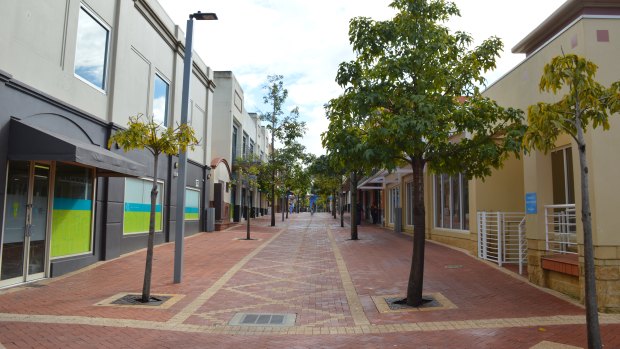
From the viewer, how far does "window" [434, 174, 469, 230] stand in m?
14.9

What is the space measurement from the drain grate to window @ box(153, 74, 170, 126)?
1017 centimetres

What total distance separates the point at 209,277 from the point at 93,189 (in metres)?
3.87

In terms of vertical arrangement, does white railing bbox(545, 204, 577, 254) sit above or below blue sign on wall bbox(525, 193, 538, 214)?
below

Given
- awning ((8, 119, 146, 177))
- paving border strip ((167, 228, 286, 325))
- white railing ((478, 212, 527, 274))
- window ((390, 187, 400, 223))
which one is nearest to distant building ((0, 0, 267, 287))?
awning ((8, 119, 146, 177))

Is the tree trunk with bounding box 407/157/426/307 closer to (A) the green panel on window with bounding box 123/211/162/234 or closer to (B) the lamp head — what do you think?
(B) the lamp head

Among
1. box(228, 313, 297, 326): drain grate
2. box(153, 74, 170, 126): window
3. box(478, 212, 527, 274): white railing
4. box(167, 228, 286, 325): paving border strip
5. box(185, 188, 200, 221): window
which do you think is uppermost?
box(153, 74, 170, 126): window

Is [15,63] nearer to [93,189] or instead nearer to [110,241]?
[93,189]

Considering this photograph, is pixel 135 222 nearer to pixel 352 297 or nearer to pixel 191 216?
pixel 191 216

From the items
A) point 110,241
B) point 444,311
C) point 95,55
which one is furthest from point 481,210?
point 95,55

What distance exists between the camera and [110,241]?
1206cm

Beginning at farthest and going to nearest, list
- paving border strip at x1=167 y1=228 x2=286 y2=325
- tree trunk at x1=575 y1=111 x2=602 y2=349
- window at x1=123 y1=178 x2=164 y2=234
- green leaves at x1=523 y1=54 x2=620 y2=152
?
1. window at x1=123 y1=178 x2=164 y2=234
2. paving border strip at x1=167 y1=228 x2=286 y2=325
3. green leaves at x1=523 y1=54 x2=620 y2=152
4. tree trunk at x1=575 y1=111 x2=602 y2=349

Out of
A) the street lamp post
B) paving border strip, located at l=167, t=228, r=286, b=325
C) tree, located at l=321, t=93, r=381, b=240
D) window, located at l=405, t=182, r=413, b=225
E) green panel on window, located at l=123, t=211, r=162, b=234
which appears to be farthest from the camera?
window, located at l=405, t=182, r=413, b=225

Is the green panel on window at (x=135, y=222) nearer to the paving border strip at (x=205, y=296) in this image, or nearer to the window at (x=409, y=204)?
the paving border strip at (x=205, y=296)

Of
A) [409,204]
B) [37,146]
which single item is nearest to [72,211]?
[37,146]
